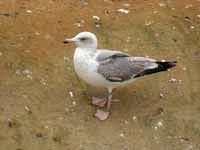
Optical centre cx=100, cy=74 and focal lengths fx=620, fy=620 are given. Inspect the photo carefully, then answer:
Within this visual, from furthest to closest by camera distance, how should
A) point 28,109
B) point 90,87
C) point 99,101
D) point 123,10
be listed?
point 123,10, point 90,87, point 99,101, point 28,109

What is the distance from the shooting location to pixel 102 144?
4.82 meters

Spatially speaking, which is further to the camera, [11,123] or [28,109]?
[28,109]

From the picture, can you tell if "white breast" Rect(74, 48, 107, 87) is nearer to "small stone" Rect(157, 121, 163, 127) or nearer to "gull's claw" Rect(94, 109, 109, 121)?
"gull's claw" Rect(94, 109, 109, 121)

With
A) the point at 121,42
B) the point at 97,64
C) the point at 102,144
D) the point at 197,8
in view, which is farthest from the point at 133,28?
the point at 102,144

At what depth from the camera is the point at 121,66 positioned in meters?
5.26

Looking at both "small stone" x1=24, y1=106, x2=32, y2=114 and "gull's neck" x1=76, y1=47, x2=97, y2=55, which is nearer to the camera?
"small stone" x1=24, y1=106, x2=32, y2=114

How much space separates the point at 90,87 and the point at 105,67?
43 centimetres

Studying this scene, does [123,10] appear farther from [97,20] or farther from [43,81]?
[43,81]

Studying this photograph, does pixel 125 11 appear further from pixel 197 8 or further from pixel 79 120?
pixel 79 120

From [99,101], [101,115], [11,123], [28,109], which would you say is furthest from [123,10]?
[11,123]

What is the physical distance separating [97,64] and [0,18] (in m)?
1.53

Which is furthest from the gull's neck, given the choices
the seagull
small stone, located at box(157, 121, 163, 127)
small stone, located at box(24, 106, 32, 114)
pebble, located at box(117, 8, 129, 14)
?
pebble, located at box(117, 8, 129, 14)

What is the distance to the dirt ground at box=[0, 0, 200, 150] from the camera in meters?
4.90

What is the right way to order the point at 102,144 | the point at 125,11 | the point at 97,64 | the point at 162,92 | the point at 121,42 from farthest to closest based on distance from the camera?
the point at 125,11 < the point at 121,42 < the point at 162,92 < the point at 97,64 < the point at 102,144
